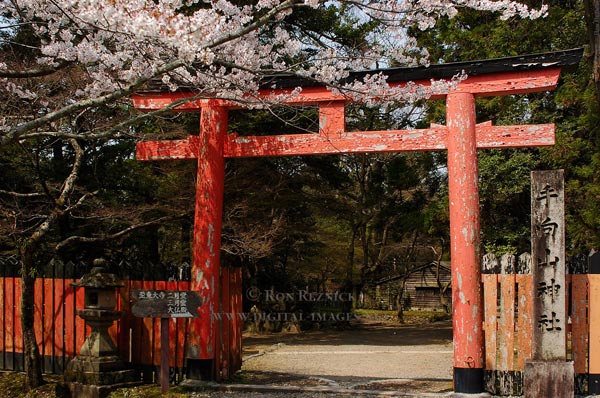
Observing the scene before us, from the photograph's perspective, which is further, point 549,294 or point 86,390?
point 86,390

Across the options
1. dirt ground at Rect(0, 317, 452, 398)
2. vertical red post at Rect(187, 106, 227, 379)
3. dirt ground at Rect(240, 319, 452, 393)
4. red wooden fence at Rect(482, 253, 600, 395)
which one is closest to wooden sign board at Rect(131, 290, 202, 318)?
vertical red post at Rect(187, 106, 227, 379)

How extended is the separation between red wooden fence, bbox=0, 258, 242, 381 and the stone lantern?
0.37 m

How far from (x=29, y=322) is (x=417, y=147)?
5.69 meters

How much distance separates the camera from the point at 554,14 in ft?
51.3

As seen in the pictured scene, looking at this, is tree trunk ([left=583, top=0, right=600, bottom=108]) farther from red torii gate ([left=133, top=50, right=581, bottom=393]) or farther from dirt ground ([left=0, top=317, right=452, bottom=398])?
dirt ground ([left=0, top=317, right=452, bottom=398])

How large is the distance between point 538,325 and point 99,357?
551 cm

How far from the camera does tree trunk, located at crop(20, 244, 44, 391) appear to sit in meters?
8.30

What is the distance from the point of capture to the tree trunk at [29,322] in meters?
8.30

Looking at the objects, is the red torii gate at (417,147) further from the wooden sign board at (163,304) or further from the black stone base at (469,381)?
the wooden sign board at (163,304)

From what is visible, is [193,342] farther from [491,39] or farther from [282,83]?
[491,39]

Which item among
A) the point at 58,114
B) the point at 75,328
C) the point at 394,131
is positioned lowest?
the point at 75,328

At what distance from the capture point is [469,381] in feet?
25.5

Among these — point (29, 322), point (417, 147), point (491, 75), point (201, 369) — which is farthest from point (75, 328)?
point (491, 75)

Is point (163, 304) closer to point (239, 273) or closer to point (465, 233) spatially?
point (239, 273)
